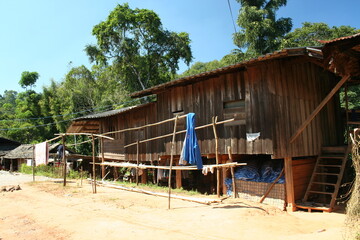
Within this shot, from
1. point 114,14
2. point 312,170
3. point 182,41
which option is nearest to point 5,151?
point 114,14

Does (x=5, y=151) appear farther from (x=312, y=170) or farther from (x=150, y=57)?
(x=312, y=170)

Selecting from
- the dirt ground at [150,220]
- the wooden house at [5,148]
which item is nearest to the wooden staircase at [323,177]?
Result: the dirt ground at [150,220]

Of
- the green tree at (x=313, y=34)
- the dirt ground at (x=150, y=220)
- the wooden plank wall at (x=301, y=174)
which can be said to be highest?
the green tree at (x=313, y=34)

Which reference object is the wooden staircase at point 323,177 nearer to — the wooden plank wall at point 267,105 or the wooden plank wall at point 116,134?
the wooden plank wall at point 267,105

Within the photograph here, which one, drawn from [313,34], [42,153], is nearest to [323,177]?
[42,153]

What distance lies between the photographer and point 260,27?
74.4 feet

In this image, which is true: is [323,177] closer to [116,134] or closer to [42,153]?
[116,134]

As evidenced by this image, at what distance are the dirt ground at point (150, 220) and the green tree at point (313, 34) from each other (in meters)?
15.4

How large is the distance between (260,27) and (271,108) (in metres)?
15.1

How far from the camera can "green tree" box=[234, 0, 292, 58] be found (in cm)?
2269

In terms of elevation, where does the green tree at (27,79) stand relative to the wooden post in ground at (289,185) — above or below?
above

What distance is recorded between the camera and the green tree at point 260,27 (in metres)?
22.7

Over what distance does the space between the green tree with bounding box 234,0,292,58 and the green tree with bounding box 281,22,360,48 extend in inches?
53.5

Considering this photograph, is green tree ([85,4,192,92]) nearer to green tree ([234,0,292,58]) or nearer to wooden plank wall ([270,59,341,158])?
green tree ([234,0,292,58])
